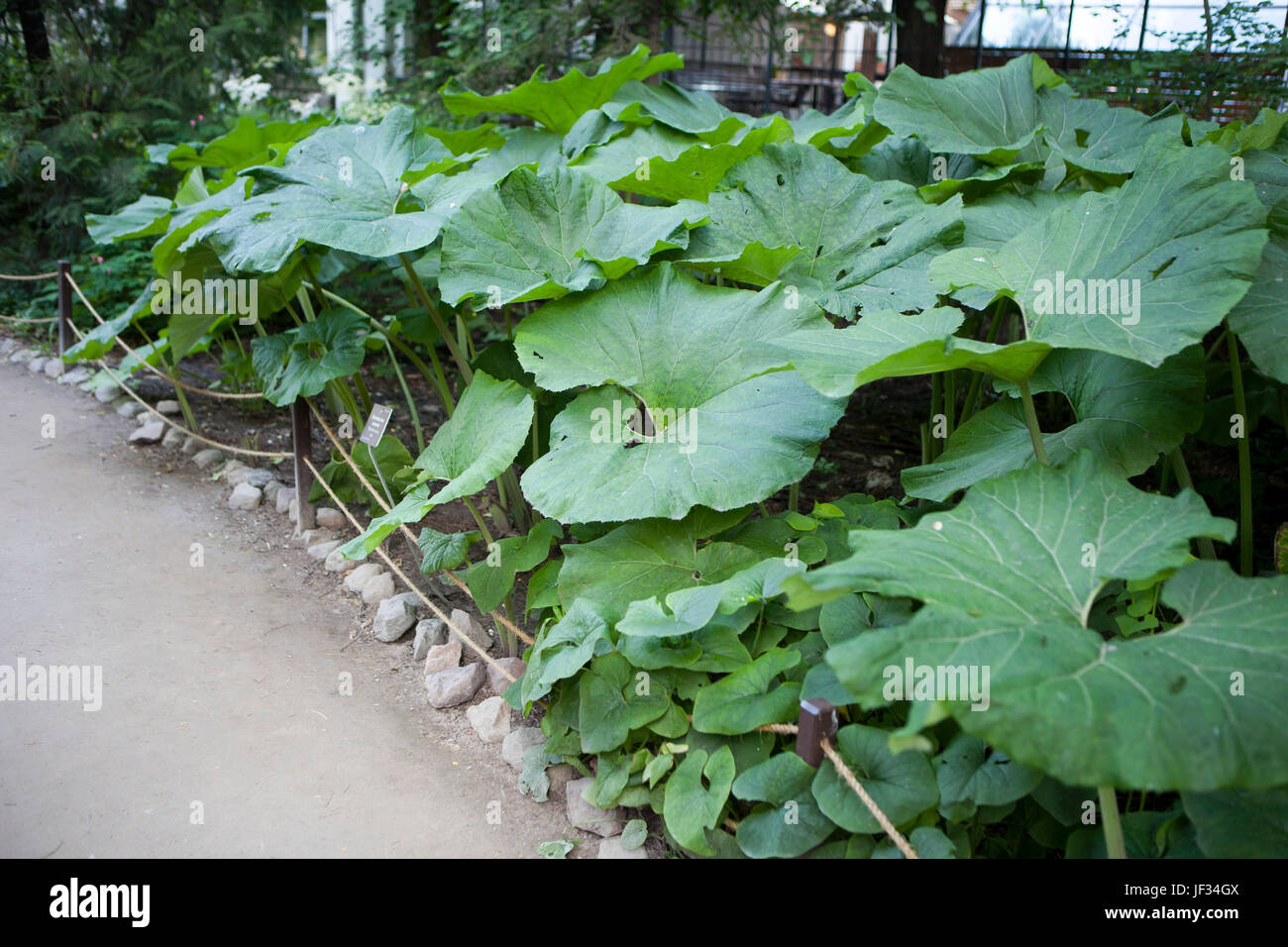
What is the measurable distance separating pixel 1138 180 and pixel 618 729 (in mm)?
1502

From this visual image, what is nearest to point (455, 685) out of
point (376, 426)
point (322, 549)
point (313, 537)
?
point (376, 426)

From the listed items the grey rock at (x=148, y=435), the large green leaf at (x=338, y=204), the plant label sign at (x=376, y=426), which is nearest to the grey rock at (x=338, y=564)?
the plant label sign at (x=376, y=426)

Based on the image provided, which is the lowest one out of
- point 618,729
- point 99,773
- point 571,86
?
point 99,773

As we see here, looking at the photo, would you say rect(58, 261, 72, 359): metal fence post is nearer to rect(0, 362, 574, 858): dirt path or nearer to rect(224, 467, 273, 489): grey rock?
rect(0, 362, 574, 858): dirt path

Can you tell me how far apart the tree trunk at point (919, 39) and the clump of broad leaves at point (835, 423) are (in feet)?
9.06

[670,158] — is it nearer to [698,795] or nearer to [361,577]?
[361,577]

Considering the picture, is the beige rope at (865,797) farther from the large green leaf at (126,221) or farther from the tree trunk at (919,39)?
the tree trunk at (919,39)

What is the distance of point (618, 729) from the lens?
1.82 m

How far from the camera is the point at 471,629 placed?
2496mm

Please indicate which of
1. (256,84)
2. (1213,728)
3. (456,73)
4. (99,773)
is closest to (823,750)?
(1213,728)

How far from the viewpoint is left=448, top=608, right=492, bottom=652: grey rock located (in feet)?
8.13

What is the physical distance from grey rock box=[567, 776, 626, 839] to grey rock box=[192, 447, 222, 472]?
8.11ft

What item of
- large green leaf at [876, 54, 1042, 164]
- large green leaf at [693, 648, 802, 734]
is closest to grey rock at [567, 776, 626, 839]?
large green leaf at [693, 648, 802, 734]
